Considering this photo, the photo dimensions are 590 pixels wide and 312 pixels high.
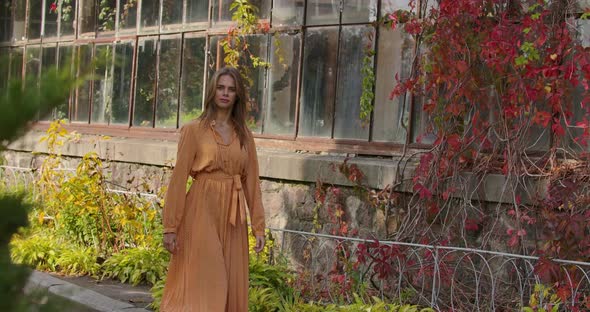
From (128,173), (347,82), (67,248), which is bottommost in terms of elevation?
(67,248)

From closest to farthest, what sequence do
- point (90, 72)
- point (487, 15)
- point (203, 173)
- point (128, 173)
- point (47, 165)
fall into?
point (90, 72) → point (203, 173) → point (487, 15) → point (47, 165) → point (128, 173)

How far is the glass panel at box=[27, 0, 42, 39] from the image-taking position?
1364 cm

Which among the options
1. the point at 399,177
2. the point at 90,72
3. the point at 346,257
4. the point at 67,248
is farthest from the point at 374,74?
the point at 90,72

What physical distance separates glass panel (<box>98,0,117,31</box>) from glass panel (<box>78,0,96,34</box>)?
0.62 feet

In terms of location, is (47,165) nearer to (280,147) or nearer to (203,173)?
(280,147)

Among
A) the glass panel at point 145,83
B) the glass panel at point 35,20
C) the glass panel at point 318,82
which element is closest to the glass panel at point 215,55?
the glass panel at point 145,83

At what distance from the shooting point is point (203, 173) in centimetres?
618

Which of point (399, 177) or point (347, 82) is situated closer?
point (399, 177)

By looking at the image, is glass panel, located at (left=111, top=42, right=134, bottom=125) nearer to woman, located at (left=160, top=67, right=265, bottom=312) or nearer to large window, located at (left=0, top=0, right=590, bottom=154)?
large window, located at (left=0, top=0, right=590, bottom=154)

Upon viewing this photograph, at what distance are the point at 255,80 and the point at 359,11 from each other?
158 cm

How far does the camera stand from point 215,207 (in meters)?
6.16

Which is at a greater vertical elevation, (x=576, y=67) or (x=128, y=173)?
(x=576, y=67)

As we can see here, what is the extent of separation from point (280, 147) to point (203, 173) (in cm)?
304

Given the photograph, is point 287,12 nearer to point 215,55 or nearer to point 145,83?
point 215,55
